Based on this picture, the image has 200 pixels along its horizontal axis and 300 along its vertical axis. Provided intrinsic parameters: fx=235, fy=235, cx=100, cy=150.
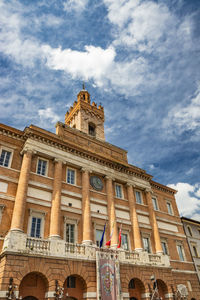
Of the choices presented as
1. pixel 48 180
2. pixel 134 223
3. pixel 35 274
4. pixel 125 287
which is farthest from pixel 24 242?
pixel 134 223

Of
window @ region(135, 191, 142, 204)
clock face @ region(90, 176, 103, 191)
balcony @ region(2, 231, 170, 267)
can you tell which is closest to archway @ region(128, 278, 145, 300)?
balcony @ region(2, 231, 170, 267)

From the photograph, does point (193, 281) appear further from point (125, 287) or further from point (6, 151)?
point (6, 151)

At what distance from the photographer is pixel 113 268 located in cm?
1939

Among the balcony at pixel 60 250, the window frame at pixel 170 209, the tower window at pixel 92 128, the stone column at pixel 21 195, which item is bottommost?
the balcony at pixel 60 250

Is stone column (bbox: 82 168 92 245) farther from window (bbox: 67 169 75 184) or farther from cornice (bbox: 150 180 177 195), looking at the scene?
cornice (bbox: 150 180 177 195)

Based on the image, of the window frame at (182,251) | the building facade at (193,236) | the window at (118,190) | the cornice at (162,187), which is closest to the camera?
the window at (118,190)

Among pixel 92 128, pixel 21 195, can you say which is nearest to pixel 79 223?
pixel 21 195

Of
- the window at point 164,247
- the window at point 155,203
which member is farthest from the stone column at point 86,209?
the window at point 155,203

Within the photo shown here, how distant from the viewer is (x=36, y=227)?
62.0 feet

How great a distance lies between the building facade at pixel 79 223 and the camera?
53.9 ft

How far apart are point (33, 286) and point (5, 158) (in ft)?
34.4

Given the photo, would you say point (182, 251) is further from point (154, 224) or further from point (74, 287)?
point (74, 287)

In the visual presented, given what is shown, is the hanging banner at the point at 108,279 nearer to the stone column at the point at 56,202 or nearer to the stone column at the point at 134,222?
the stone column at the point at 56,202

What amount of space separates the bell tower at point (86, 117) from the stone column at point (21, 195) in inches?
458
